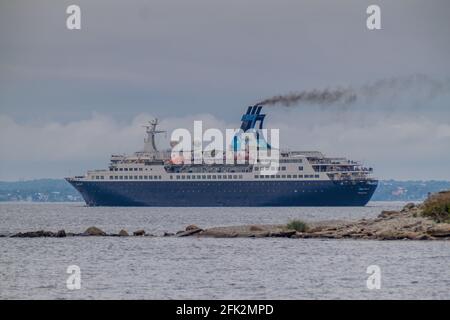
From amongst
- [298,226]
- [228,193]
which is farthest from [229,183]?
[298,226]

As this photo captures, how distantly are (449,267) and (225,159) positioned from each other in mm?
87270

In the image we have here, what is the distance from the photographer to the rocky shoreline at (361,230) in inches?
2060

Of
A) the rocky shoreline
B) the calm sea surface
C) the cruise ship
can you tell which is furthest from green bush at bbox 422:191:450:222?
the cruise ship

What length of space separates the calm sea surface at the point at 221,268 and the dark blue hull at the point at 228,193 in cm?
6654

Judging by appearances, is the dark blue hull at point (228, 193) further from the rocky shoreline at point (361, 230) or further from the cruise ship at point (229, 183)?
the rocky shoreline at point (361, 230)

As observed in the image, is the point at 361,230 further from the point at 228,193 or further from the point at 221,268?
the point at 228,193

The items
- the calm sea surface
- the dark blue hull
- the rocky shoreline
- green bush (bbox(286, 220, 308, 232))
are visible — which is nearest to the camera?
the calm sea surface

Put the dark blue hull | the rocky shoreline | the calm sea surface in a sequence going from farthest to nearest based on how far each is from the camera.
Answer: the dark blue hull < the rocky shoreline < the calm sea surface

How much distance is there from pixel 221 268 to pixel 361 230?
47.4ft


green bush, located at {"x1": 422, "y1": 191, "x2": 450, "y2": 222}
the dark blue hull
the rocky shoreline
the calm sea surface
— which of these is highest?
the dark blue hull

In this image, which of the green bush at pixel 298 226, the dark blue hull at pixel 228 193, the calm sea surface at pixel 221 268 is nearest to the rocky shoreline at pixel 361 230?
the green bush at pixel 298 226

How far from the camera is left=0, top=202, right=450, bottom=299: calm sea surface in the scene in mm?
34781

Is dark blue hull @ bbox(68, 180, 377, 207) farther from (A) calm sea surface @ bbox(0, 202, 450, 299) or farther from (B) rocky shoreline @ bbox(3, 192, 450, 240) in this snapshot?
(A) calm sea surface @ bbox(0, 202, 450, 299)

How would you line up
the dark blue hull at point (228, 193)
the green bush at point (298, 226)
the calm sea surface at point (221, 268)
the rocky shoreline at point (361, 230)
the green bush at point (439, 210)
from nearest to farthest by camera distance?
1. the calm sea surface at point (221, 268)
2. the rocky shoreline at point (361, 230)
3. the green bush at point (439, 210)
4. the green bush at point (298, 226)
5. the dark blue hull at point (228, 193)
